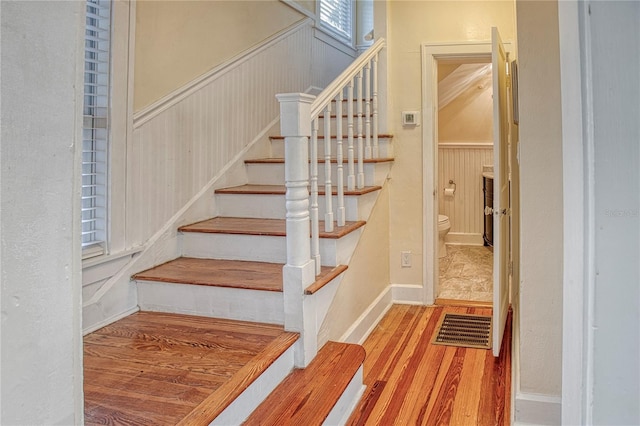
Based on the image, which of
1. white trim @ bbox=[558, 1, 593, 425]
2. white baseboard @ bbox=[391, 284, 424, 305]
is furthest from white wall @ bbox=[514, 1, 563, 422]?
white baseboard @ bbox=[391, 284, 424, 305]

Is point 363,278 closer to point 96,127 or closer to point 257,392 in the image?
point 257,392

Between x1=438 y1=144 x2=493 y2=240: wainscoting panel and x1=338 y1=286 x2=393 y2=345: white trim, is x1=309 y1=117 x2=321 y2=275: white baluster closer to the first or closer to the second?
x1=338 y1=286 x2=393 y2=345: white trim

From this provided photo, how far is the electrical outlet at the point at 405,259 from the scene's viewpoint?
3703 mm

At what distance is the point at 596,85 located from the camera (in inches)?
25.8

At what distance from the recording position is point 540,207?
6.38 ft

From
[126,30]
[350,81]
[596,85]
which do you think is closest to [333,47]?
[350,81]

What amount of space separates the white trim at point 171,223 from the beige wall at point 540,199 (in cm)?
180

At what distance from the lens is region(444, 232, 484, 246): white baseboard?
5.80 metres

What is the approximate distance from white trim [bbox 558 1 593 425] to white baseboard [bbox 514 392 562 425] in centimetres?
141

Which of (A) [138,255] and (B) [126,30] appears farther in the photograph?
(A) [138,255]

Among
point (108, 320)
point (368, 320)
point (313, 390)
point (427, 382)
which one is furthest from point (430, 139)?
point (108, 320)

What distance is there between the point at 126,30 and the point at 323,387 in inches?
71.5

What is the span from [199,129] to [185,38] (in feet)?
1.68

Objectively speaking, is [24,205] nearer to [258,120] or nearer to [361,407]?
[361,407]
